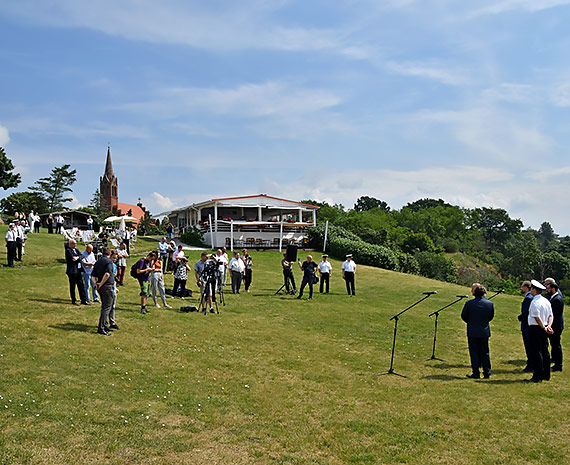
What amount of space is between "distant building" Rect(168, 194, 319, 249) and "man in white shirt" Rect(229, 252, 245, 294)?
16534mm

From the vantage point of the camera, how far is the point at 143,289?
13.4 metres

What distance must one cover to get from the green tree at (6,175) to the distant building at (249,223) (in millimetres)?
16992

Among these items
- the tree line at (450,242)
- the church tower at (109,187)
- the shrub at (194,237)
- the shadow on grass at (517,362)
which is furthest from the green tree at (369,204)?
the shadow on grass at (517,362)

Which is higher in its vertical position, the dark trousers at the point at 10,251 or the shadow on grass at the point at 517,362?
the dark trousers at the point at 10,251

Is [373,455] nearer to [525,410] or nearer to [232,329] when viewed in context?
[525,410]

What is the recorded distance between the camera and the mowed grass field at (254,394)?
6031mm

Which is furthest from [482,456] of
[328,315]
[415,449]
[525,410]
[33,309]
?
[33,309]

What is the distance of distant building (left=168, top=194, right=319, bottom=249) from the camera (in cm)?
3869

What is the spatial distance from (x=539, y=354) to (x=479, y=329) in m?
1.10

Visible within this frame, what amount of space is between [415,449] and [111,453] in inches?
145

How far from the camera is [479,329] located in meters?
9.27

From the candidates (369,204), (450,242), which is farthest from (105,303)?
(369,204)

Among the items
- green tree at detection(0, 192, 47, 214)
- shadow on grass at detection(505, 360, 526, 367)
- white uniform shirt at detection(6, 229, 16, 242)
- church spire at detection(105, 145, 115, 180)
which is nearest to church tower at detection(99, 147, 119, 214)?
church spire at detection(105, 145, 115, 180)

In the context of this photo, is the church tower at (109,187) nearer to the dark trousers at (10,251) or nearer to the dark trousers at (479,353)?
the dark trousers at (10,251)
